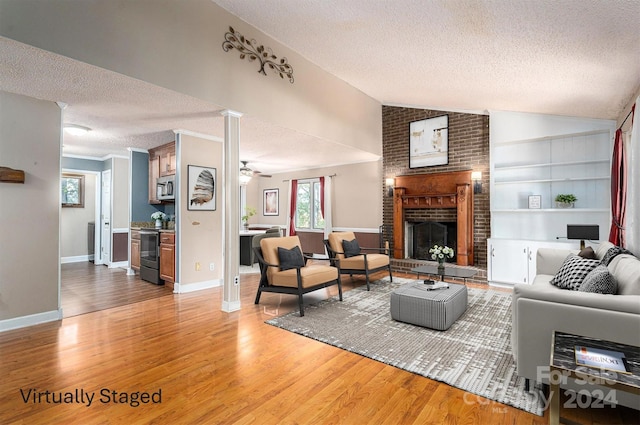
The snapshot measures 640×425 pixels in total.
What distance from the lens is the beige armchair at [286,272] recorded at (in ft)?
12.8

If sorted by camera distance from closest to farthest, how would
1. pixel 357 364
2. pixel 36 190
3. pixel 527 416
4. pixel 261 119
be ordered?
pixel 527 416 < pixel 357 364 < pixel 36 190 < pixel 261 119

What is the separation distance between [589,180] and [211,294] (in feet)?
20.6

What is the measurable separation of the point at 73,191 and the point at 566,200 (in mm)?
10576

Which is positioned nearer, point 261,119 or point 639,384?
point 639,384

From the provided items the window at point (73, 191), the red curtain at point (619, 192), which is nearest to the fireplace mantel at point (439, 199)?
the red curtain at point (619, 192)

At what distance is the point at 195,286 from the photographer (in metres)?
5.06

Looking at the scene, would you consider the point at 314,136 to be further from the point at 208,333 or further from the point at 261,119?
the point at 208,333

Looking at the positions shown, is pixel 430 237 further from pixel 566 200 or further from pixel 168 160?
pixel 168 160

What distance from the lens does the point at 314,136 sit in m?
5.32

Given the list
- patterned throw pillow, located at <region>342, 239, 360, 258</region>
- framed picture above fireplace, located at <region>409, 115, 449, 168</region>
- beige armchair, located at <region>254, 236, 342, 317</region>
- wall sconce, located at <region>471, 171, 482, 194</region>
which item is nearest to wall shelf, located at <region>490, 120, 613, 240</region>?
wall sconce, located at <region>471, 171, 482, 194</region>

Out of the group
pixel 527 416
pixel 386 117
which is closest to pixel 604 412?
pixel 527 416

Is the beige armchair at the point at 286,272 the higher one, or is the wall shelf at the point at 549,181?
the wall shelf at the point at 549,181

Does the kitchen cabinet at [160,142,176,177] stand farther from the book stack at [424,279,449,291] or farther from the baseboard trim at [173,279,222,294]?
the book stack at [424,279,449,291]

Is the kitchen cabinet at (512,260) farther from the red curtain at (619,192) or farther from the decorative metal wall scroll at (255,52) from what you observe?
the decorative metal wall scroll at (255,52)
